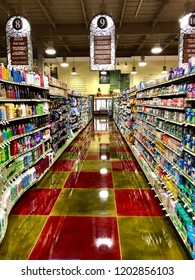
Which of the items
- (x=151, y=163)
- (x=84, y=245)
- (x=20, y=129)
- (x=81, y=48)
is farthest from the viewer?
(x=81, y=48)

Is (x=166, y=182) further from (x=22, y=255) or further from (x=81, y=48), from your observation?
(x=81, y=48)

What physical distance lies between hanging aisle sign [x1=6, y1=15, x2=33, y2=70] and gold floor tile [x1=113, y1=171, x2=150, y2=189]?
4.57 m

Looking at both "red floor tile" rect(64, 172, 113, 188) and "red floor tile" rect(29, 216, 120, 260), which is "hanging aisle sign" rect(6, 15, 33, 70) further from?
"red floor tile" rect(29, 216, 120, 260)

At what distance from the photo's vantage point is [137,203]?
4934mm

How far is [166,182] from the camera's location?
181 inches

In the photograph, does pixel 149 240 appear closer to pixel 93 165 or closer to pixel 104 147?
pixel 93 165

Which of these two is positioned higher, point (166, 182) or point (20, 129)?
point (20, 129)

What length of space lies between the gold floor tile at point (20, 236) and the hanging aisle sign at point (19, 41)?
17.8 ft

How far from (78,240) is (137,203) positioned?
1.73 meters

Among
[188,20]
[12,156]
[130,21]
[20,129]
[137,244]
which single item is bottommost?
[137,244]

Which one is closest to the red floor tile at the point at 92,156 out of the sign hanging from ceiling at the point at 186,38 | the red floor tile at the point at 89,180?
the red floor tile at the point at 89,180

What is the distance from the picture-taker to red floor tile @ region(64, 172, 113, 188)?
19.7 feet

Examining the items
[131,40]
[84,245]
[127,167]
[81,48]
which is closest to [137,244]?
[84,245]

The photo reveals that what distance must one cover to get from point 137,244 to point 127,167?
413 centimetres
